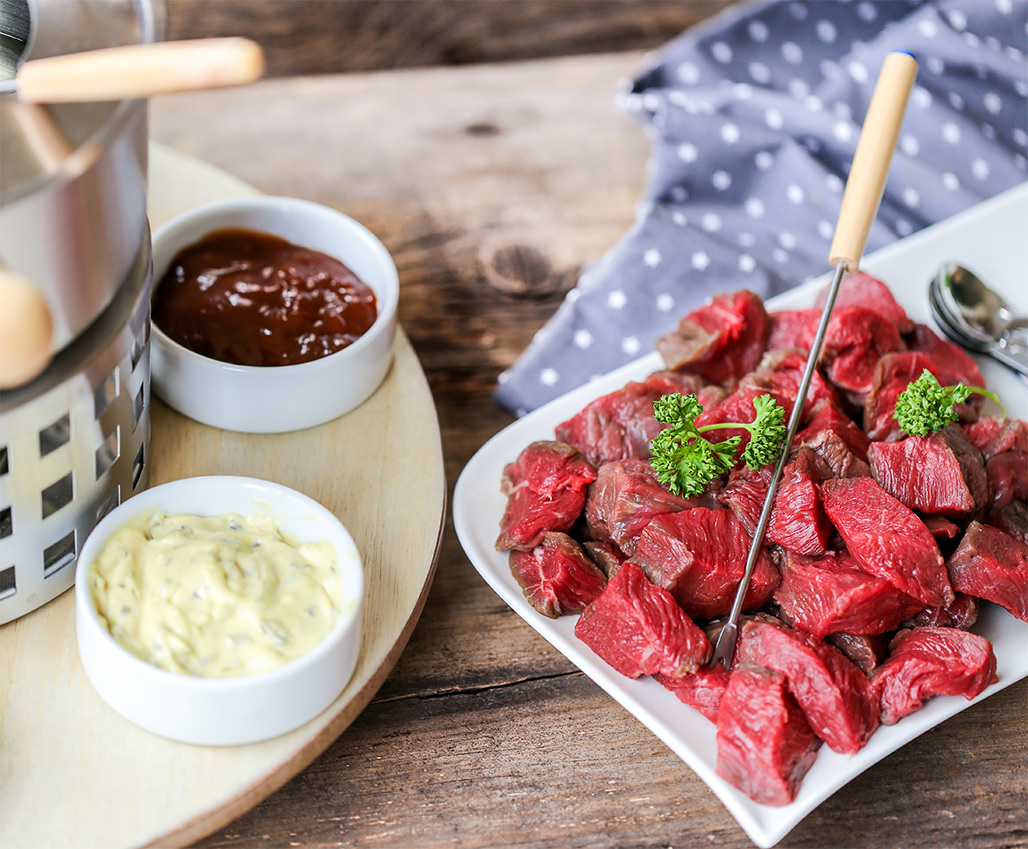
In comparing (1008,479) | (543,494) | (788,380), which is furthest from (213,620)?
(1008,479)

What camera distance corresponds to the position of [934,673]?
1.61 m

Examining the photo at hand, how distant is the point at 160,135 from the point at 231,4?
26.8 inches

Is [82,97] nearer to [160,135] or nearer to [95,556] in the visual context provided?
[95,556]

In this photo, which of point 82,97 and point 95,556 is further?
point 95,556

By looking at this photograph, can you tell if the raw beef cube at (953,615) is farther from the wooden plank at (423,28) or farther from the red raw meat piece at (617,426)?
the wooden plank at (423,28)

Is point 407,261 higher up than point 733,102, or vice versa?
point 733,102

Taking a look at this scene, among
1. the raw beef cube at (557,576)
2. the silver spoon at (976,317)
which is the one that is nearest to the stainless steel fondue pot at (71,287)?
the raw beef cube at (557,576)

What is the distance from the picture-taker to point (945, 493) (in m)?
1.80

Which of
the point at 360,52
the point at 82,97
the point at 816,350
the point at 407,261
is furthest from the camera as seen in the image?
the point at 360,52

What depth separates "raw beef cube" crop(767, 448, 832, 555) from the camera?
1.76m

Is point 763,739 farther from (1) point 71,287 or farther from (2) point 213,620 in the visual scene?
(1) point 71,287

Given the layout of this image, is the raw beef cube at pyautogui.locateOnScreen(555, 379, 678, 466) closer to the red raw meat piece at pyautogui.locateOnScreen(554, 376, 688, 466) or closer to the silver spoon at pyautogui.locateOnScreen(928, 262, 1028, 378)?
the red raw meat piece at pyautogui.locateOnScreen(554, 376, 688, 466)

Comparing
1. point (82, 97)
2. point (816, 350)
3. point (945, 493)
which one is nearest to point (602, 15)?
point (816, 350)

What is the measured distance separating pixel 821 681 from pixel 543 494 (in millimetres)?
561
